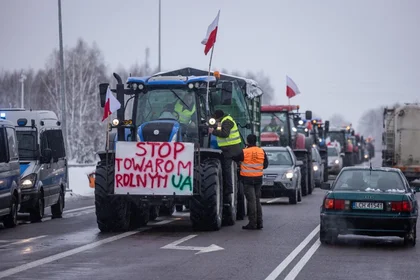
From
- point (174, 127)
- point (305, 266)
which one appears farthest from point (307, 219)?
point (305, 266)

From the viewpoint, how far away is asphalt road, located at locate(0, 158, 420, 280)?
43.6ft

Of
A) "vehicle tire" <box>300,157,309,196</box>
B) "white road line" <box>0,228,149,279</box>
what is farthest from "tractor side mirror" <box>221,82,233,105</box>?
"vehicle tire" <box>300,157,309,196</box>

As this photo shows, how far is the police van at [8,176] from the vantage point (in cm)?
2023

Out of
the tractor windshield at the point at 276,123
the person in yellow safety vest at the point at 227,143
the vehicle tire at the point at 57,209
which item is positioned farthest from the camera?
the tractor windshield at the point at 276,123

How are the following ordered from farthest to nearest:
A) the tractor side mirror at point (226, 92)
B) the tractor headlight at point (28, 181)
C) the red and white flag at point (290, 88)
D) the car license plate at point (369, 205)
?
the red and white flag at point (290, 88), the tractor headlight at point (28, 181), the tractor side mirror at point (226, 92), the car license plate at point (369, 205)

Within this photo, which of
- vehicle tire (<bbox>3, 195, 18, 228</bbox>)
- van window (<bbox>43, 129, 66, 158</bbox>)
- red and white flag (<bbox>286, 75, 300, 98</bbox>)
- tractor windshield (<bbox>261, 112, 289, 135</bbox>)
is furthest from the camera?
red and white flag (<bbox>286, 75, 300, 98</bbox>)

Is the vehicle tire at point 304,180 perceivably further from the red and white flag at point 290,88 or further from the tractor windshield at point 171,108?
the tractor windshield at point 171,108

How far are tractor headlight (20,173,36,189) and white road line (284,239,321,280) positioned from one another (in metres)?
7.33

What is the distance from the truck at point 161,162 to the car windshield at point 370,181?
2.53 metres

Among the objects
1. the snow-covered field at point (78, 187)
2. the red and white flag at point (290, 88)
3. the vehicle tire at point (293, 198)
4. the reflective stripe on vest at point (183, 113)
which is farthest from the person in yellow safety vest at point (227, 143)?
the red and white flag at point (290, 88)

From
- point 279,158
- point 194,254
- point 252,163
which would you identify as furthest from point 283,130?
point 194,254

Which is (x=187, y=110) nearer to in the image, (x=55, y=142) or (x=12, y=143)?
(x=12, y=143)

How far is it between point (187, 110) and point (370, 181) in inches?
173

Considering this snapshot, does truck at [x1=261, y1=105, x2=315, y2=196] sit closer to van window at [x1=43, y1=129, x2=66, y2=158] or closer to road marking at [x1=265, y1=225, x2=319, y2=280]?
van window at [x1=43, y1=129, x2=66, y2=158]
